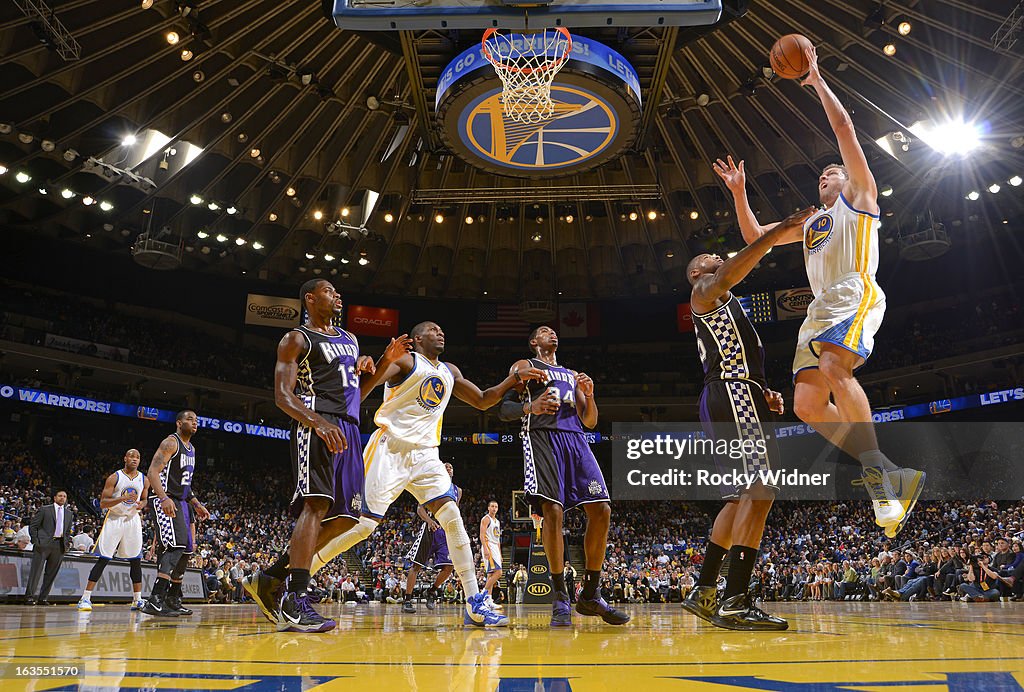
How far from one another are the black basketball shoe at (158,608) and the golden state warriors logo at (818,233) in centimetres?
632

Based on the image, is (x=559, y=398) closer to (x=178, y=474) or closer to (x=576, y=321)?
(x=178, y=474)

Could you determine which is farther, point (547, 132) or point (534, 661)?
point (547, 132)

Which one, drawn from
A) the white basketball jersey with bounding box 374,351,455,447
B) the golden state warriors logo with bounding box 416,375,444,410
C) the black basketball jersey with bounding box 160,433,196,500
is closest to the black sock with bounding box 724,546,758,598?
the white basketball jersey with bounding box 374,351,455,447

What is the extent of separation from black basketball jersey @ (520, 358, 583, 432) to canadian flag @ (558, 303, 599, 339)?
75.4ft

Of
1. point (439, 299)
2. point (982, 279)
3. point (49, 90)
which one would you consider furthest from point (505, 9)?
point (982, 279)

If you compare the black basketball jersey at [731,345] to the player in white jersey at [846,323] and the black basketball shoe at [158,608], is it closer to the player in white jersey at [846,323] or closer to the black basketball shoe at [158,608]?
the player in white jersey at [846,323]

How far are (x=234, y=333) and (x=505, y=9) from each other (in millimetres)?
27128

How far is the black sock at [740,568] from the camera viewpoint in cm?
425

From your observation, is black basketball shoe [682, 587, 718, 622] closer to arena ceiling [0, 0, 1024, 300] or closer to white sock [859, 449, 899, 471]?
white sock [859, 449, 899, 471]

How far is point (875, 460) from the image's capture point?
3.39m

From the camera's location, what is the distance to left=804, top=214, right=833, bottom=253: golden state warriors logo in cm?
370

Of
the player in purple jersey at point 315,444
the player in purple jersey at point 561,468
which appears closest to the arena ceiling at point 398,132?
the player in purple jersey at point 561,468

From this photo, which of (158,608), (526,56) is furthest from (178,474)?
(526,56)

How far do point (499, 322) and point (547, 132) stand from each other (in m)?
15.2
